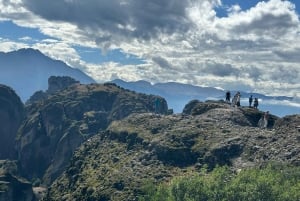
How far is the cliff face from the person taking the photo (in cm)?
15338

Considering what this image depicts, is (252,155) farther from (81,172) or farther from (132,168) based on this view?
(81,172)

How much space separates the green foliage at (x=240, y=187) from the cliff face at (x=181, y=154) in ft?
62.3

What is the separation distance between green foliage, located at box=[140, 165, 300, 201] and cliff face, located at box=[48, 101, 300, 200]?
19.0 m

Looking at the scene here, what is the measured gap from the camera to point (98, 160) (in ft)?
629

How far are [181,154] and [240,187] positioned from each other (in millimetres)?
60684

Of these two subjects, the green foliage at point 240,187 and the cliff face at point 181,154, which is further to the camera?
the cliff face at point 181,154

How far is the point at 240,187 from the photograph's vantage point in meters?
115

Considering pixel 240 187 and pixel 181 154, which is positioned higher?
pixel 181 154

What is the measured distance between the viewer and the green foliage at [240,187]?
366 ft

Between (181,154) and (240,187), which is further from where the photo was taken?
(181,154)

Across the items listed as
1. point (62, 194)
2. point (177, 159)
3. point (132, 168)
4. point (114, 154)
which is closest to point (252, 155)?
point (177, 159)

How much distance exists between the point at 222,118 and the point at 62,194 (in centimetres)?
6983

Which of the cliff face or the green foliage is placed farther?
the cliff face

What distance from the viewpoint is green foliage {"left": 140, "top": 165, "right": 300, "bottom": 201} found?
111438 millimetres
